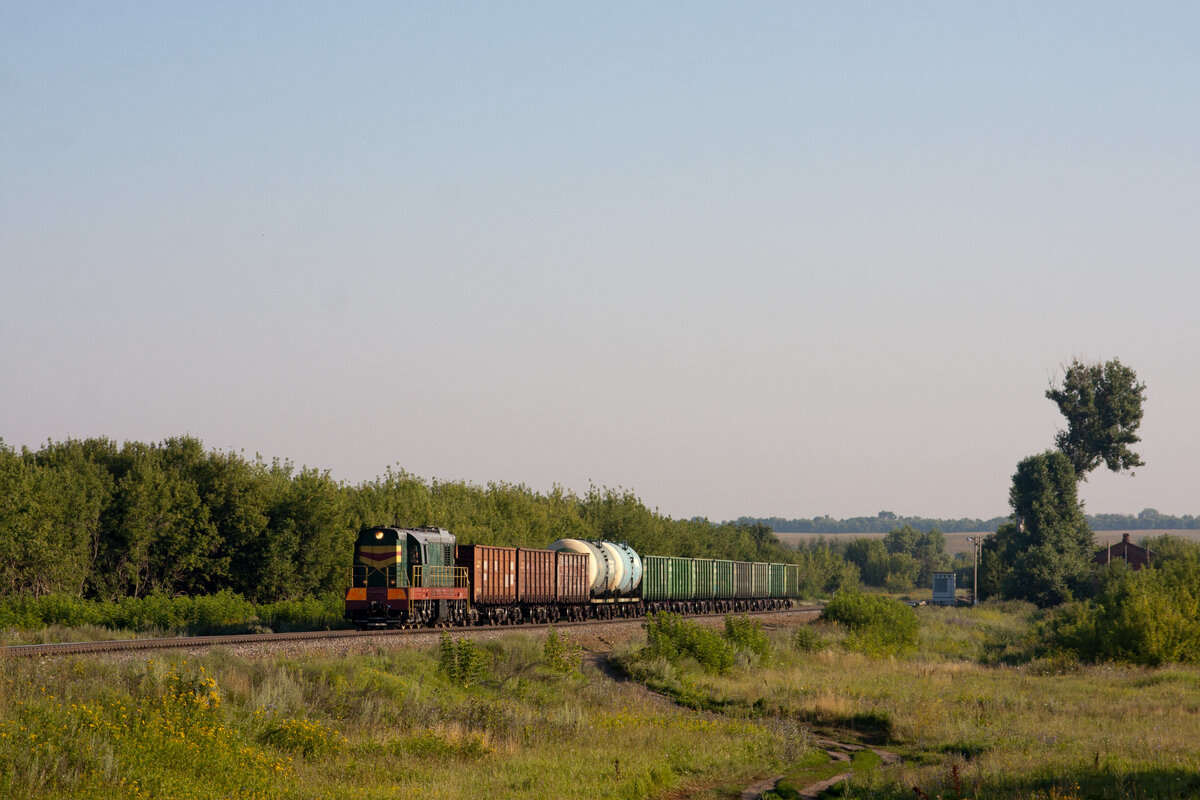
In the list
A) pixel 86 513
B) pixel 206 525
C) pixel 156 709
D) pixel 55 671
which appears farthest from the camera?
pixel 206 525

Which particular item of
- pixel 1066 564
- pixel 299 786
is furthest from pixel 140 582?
pixel 1066 564

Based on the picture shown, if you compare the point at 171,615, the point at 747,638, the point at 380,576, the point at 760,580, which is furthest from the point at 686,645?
the point at 760,580

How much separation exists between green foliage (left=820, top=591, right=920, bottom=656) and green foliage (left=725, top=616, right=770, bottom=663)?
23.5ft

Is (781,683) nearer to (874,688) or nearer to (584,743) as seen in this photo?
(874,688)

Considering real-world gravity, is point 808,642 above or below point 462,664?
below

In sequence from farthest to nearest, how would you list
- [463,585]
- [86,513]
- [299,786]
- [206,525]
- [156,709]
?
[206,525] → [86,513] → [463,585] → [156,709] → [299,786]

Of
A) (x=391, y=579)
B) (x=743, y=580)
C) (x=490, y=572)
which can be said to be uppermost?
(x=391, y=579)

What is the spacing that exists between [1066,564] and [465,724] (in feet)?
298

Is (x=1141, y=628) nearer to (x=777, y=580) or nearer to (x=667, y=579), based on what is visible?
(x=667, y=579)

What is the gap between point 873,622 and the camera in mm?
56406

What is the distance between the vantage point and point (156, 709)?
1941 centimetres

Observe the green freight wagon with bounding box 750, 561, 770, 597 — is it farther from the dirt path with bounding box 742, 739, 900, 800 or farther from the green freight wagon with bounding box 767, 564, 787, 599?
the dirt path with bounding box 742, 739, 900, 800

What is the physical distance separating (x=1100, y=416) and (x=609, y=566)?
83.4 m

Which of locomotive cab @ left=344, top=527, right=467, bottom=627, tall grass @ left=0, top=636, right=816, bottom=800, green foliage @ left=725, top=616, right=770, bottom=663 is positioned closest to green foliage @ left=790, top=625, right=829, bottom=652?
green foliage @ left=725, top=616, right=770, bottom=663
